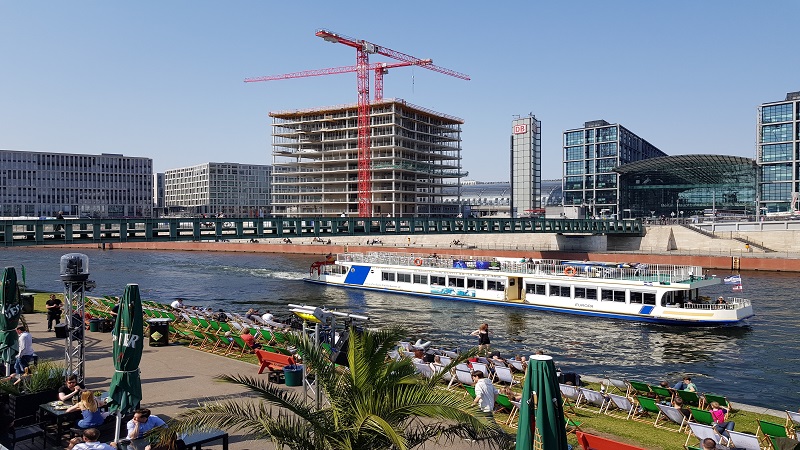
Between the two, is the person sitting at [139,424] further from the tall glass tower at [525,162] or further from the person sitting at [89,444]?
the tall glass tower at [525,162]

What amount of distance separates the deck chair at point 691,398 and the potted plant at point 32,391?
17069mm

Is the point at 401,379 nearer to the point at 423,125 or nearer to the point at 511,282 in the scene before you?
the point at 511,282

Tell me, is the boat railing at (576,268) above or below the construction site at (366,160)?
below

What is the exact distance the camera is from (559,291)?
47.3 m

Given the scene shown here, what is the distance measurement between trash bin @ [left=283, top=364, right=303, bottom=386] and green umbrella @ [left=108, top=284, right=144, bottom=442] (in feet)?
16.2

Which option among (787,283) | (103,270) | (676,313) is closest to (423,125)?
(103,270)

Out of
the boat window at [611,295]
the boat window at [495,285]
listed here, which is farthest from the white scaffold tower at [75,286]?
the boat window at [495,285]

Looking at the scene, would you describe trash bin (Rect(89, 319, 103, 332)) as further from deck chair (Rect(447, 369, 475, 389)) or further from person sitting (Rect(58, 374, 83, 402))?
deck chair (Rect(447, 369, 475, 389))

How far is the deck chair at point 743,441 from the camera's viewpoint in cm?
1351

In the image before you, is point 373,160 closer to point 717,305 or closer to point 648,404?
point 717,305

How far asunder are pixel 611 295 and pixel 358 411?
38.8m

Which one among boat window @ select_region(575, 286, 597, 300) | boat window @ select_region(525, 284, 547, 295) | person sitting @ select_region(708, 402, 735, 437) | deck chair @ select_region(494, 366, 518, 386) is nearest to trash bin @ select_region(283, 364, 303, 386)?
deck chair @ select_region(494, 366, 518, 386)

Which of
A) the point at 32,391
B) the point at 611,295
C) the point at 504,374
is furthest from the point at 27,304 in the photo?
the point at 611,295

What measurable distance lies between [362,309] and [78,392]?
117ft
